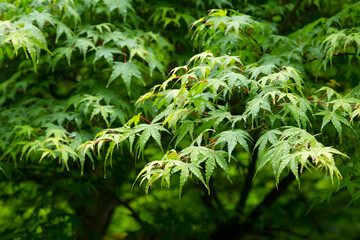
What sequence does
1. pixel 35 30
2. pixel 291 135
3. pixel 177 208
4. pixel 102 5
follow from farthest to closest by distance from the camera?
pixel 177 208, pixel 102 5, pixel 35 30, pixel 291 135

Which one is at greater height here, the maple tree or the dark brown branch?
the maple tree

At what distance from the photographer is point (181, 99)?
223 centimetres

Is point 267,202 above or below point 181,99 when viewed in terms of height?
below

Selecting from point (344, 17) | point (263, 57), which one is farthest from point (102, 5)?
point (344, 17)

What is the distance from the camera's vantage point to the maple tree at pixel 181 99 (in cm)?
211

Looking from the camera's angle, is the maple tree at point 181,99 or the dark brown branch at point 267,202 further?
the dark brown branch at point 267,202

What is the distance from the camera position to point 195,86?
216 centimetres

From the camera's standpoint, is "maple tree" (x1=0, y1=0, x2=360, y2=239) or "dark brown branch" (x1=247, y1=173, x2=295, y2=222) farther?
"dark brown branch" (x1=247, y1=173, x2=295, y2=222)

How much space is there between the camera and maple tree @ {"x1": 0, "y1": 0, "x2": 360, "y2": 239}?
6.93 ft

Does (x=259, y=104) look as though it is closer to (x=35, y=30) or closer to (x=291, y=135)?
(x=291, y=135)

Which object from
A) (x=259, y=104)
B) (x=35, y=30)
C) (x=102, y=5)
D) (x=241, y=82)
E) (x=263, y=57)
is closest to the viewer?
(x=259, y=104)

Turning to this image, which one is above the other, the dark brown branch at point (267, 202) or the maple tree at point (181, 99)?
the maple tree at point (181, 99)

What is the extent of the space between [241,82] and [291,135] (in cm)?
47

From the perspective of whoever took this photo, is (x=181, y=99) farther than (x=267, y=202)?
No
